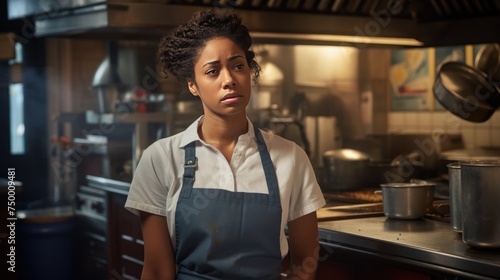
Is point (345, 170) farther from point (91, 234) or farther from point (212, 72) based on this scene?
point (91, 234)

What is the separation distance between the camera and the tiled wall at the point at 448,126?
514 cm

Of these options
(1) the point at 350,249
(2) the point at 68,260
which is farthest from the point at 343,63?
(1) the point at 350,249

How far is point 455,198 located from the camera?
245 centimetres

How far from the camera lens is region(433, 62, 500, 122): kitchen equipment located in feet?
11.2

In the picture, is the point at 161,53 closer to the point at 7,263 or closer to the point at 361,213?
the point at 361,213

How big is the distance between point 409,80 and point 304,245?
3.92 metres

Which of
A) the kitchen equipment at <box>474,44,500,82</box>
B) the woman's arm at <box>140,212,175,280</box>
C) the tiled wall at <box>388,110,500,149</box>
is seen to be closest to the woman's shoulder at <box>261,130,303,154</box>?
the woman's arm at <box>140,212,175,280</box>

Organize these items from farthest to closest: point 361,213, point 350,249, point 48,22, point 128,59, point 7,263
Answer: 1. point 128,59
2. point 7,263
3. point 48,22
4. point 361,213
5. point 350,249

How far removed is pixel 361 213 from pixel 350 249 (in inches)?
20.8

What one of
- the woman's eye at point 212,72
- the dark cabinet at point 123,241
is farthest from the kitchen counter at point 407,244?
the dark cabinet at point 123,241

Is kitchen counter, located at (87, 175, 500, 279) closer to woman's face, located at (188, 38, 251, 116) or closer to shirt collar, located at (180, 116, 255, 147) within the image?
shirt collar, located at (180, 116, 255, 147)

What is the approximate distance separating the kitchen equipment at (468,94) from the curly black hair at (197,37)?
1.55 m

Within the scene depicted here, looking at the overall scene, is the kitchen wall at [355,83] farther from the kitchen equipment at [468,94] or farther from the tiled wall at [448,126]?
the kitchen equipment at [468,94]

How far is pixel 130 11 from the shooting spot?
312 cm
